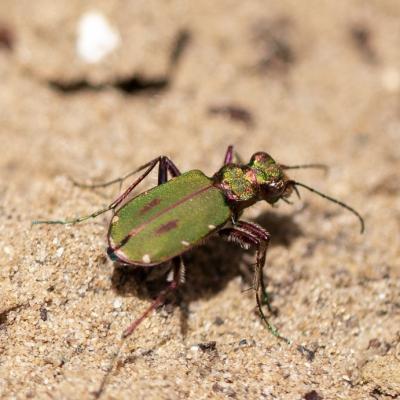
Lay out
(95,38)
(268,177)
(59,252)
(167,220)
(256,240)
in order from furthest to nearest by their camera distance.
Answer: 1. (95,38)
2. (268,177)
3. (256,240)
4. (59,252)
5. (167,220)

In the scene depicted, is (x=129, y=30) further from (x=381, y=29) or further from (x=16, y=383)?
(x=16, y=383)

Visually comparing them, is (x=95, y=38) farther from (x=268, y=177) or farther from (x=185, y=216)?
(x=185, y=216)

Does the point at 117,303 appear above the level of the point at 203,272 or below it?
above

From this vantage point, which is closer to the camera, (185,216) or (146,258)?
(146,258)

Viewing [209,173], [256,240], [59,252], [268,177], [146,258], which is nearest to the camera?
[146,258]

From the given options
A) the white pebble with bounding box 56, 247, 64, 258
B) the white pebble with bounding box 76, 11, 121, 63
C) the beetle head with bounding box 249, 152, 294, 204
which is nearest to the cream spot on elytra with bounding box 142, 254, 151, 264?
the white pebble with bounding box 56, 247, 64, 258

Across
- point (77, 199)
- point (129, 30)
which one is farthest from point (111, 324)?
point (129, 30)

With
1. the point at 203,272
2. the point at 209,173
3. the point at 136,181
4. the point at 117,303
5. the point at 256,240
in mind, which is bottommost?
the point at 203,272

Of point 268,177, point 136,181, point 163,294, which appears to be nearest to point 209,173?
point 268,177

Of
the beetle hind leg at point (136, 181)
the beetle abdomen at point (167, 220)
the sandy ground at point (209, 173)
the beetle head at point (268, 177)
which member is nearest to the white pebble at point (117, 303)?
the sandy ground at point (209, 173)
